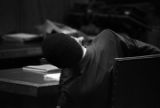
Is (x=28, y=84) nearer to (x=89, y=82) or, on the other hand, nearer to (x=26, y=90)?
(x=26, y=90)

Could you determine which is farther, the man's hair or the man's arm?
the man's arm

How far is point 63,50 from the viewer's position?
2.13 meters

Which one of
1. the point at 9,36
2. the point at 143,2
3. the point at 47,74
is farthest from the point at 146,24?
the point at 47,74

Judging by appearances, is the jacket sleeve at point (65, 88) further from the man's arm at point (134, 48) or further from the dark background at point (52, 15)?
the dark background at point (52, 15)

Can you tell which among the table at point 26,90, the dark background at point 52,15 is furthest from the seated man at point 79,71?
the dark background at point 52,15

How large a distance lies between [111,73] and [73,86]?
0.75 feet

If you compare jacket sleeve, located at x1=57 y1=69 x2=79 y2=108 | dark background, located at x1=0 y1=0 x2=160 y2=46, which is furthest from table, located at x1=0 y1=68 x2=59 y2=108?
dark background, located at x1=0 y1=0 x2=160 y2=46

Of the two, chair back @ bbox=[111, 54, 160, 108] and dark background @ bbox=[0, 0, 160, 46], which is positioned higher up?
dark background @ bbox=[0, 0, 160, 46]

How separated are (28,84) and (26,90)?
0.05m

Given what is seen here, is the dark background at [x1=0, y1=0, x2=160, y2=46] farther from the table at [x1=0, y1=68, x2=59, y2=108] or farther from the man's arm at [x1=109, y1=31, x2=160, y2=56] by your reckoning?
the man's arm at [x1=109, y1=31, x2=160, y2=56]

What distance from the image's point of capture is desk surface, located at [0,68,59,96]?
2506 mm

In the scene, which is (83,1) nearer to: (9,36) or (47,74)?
(9,36)

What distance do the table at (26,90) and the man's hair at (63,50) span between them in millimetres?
392

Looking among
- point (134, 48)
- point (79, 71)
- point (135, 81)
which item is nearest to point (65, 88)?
point (79, 71)
